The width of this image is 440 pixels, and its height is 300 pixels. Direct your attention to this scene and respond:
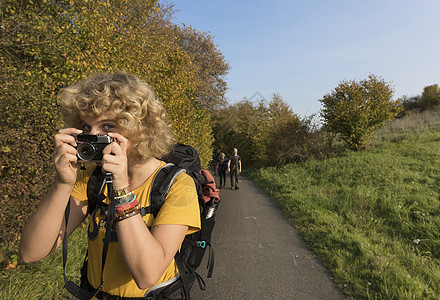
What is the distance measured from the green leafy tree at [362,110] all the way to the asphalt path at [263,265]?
10.7 meters

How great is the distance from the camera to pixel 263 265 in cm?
406

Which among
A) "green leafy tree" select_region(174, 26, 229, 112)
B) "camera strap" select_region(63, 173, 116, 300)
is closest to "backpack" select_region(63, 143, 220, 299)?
"camera strap" select_region(63, 173, 116, 300)

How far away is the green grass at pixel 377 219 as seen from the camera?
11.0ft

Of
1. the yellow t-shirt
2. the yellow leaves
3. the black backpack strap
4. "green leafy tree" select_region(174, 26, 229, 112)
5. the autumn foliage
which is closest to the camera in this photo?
the yellow t-shirt

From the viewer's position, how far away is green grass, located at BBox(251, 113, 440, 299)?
3.34m

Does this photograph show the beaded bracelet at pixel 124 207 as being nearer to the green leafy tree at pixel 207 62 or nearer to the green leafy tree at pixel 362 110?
the green leafy tree at pixel 362 110

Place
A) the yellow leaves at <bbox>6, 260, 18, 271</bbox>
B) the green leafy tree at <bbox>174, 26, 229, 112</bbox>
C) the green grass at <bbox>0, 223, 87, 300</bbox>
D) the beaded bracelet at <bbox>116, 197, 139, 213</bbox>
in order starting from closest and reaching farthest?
the beaded bracelet at <bbox>116, 197, 139, 213</bbox>
the green grass at <bbox>0, 223, 87, 300</bbox>
the yellow leaves at <bbox>6, 260, 18, 271</bbox>
the green leafy tree at <bbox>174, 26, 229, 112</bbox>

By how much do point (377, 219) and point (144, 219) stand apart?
250 inches

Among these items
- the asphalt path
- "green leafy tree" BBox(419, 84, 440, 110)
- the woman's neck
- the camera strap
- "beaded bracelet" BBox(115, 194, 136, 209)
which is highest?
"green leafy tree" BBox(419, 84, 440, 110)

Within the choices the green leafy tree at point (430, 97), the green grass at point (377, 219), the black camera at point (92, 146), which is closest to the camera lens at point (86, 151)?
the black camera at point (92, 146)

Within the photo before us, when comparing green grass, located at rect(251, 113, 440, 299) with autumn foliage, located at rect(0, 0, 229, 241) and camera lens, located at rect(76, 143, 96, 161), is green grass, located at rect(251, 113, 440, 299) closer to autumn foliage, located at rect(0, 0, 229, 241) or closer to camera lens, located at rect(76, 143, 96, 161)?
camera lens, located at rect(76, 143, 96, 161)

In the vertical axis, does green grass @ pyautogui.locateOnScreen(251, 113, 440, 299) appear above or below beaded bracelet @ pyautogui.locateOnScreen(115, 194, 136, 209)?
below

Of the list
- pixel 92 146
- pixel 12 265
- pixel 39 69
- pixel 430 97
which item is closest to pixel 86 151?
pixel 92 146

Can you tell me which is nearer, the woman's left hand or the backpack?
the woman's left hand
